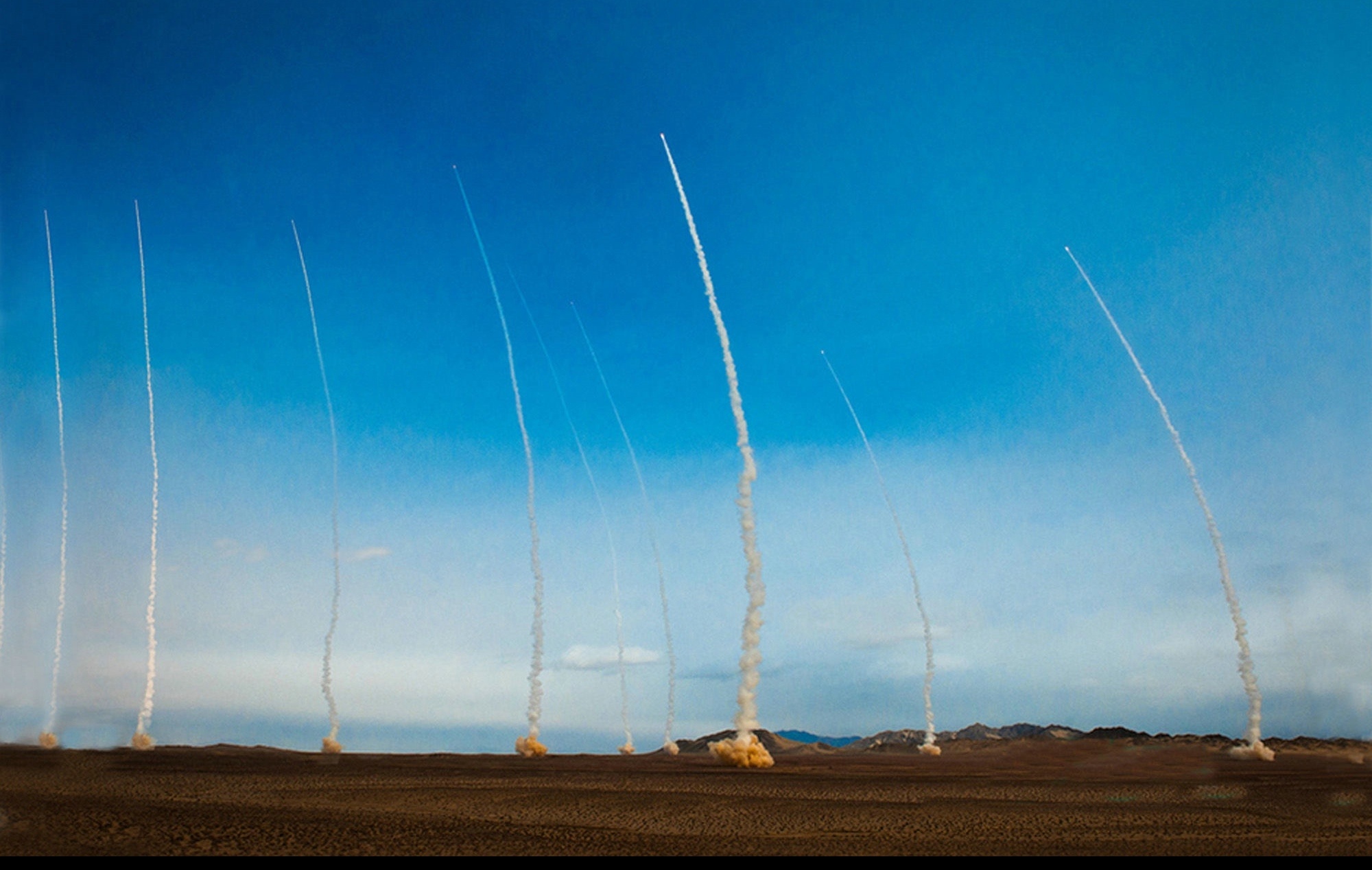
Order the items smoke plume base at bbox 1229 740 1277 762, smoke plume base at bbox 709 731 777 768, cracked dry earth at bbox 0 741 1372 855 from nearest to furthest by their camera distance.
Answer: cracked dry earth at bbox 0 741 1372 855
smoke plume base at bbox 709 731 777 768
smoke plume base at bbox 1229 740 1277 762

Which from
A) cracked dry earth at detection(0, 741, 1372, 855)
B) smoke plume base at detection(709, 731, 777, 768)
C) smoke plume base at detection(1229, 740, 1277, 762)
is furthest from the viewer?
smoke plume base at detection(1229, 740, 1277, 762)

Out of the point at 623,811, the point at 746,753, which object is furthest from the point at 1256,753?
the point at 623,811

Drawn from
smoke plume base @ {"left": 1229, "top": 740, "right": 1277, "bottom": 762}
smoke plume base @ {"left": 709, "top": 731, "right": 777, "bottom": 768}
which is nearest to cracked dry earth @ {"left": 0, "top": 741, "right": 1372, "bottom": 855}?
smoke plume base @ {"left": 709, "top": 731, "right": 777, "bottom": 768}

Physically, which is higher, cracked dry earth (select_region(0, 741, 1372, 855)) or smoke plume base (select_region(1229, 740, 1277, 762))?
cracked dry earth (select_region(0, 741, 1372, 855))

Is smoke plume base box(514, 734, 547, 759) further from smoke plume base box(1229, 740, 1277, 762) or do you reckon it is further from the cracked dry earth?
smoke plume base box(1229, 740, 1277, 762)

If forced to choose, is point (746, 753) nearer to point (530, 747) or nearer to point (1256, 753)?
point (530, 747)

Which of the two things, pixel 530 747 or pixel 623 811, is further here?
pixel 530 747

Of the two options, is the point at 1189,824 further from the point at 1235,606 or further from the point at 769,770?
the point at 1235,606
